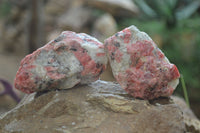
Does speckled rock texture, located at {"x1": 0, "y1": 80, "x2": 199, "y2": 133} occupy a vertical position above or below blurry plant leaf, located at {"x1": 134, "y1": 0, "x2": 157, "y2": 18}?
below

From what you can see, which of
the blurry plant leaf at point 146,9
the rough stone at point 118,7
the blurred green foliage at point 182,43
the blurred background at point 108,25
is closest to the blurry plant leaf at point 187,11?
the blurred background at point 108,25

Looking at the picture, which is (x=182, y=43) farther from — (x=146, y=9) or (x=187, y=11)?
(x=146, y=9)

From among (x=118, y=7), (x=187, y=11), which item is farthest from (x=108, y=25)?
(x=187, y=11)

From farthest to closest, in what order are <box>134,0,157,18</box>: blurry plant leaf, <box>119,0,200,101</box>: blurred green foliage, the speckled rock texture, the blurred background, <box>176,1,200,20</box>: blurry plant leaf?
<box>134,0,157,18</box>: blurry plant leaf < <box>176,1,200,20</box>: blurry plant leaf < <box>119,0,200,101</box>: blurred green foliage < the blurred background < the speckled rock texture

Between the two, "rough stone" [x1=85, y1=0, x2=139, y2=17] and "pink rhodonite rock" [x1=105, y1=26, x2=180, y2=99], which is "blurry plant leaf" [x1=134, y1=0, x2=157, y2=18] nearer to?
"rough stone" [x1=85, y1=0, x2=139, y2=17]

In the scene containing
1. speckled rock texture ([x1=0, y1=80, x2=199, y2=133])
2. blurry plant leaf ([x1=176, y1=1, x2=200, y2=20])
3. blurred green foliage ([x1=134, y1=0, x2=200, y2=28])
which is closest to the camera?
speckled rock texture ([x1=0, y1=80, x2=199, y2=133])

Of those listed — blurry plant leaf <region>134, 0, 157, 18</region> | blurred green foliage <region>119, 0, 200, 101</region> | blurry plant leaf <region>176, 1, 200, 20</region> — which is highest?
blurry plant leaf <region>134, 0, 157, 18</region>

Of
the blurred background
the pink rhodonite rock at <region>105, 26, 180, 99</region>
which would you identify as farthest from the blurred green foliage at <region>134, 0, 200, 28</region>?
the pink rhodonite rock at <region>105, 26, 180, 99</region>
